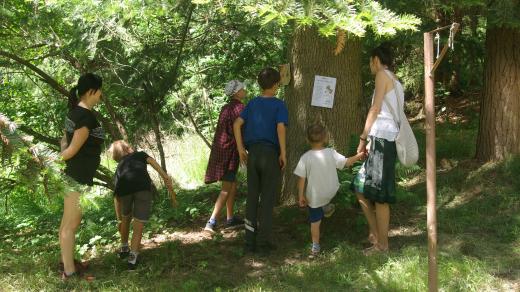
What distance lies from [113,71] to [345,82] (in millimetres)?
2837

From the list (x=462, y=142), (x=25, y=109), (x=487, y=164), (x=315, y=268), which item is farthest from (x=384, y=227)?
(x=25, y=109)

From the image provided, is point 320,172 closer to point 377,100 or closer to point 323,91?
point 377,100

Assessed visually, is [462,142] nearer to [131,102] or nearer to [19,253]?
[131,102]

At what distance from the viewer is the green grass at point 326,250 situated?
4.58 meters

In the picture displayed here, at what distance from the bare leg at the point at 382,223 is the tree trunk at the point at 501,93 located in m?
2.93

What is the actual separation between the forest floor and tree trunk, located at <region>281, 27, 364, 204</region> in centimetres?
60

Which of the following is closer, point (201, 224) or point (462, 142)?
point (201, 224)

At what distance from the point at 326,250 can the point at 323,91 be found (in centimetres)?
169

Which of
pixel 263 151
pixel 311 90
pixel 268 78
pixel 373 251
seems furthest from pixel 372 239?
pixel 268 78

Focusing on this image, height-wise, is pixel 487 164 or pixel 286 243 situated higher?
pixel 487 164

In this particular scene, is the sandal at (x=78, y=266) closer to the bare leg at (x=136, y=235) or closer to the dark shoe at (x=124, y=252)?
the dark shoe at (x=124, y=252)

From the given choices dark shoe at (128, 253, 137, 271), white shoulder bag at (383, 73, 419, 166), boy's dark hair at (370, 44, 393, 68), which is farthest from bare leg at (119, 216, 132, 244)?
boy's dark hair at (370, 44, 393, 68)

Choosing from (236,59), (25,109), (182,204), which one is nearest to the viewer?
(182,204)

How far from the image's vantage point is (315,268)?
4.88 metres
